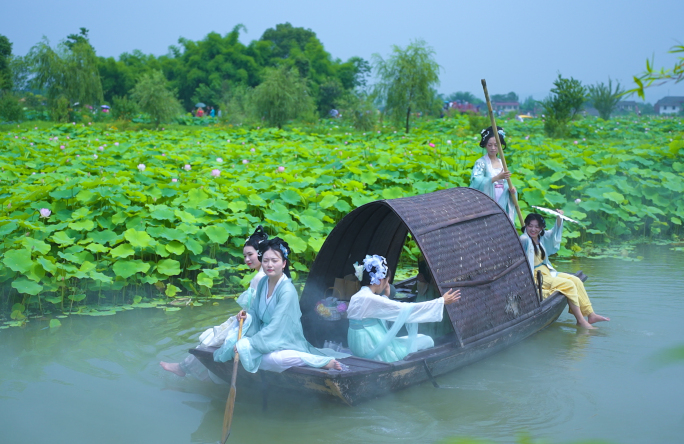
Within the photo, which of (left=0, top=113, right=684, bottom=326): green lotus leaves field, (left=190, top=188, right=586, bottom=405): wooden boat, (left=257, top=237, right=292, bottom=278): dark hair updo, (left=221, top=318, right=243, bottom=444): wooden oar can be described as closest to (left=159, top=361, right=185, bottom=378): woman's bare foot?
(left=190, top=188, right=586, bottom=405): wooden boat

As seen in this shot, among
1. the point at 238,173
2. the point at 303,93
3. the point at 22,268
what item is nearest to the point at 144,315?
the point at 22,268

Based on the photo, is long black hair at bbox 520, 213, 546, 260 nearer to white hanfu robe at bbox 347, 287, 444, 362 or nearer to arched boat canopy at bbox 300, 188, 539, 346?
arched boat canopy at bbox 300, 188, 539, 346

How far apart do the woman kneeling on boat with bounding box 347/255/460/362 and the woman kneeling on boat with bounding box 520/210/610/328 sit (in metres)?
1.53

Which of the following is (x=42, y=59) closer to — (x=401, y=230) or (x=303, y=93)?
(x=303, y=93)

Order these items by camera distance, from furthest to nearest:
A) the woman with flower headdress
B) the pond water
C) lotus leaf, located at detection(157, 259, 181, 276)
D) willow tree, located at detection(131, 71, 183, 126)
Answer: willow tree, located at detection(131, 71, 183, 126) → lotus leaf, located at detection(157, 259, 181, 276) → the woman with flower headdress → the pond water

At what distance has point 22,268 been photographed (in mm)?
5332

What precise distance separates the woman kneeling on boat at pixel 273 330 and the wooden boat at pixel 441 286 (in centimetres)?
8

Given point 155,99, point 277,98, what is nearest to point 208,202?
point 277,98

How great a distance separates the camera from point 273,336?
146 inches

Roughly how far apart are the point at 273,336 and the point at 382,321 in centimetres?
78

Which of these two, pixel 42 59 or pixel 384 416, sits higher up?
pixel 42 59

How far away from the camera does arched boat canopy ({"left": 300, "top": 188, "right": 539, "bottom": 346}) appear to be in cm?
413

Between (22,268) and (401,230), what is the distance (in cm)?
338

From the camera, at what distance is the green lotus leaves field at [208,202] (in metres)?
5.84
